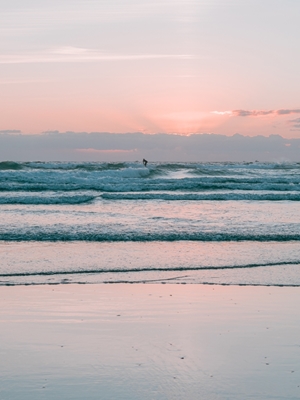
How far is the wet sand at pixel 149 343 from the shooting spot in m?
4.50

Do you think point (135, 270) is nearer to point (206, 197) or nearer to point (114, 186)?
point (206, 197)

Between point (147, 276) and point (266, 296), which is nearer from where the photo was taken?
point (266, 296)

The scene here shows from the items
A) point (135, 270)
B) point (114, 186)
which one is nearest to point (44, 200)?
point (114, 186)

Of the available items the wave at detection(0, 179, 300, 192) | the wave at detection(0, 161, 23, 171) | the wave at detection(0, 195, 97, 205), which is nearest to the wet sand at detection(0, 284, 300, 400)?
the wave at detection(0, 195, 97, 205)

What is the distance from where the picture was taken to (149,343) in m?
5.60

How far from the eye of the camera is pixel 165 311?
6.82 metres

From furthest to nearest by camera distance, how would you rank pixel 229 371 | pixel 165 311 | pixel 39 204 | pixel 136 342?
pixel 39 204
pixel 165 311
pixel 136 342
pixel 229 371

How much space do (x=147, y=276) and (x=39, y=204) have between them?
1250 centimetres

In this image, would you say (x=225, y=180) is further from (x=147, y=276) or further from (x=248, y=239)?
(x=147, y=276)

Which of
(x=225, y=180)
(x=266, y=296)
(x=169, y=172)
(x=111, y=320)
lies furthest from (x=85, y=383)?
(x=169, y=172)

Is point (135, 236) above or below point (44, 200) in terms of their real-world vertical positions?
below

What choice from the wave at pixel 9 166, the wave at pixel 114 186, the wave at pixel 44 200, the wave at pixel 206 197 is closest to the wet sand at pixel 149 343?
the wave at pixel 44 200

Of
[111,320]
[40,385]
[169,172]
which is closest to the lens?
[40,385]

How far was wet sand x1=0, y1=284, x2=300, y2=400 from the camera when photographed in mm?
4504
